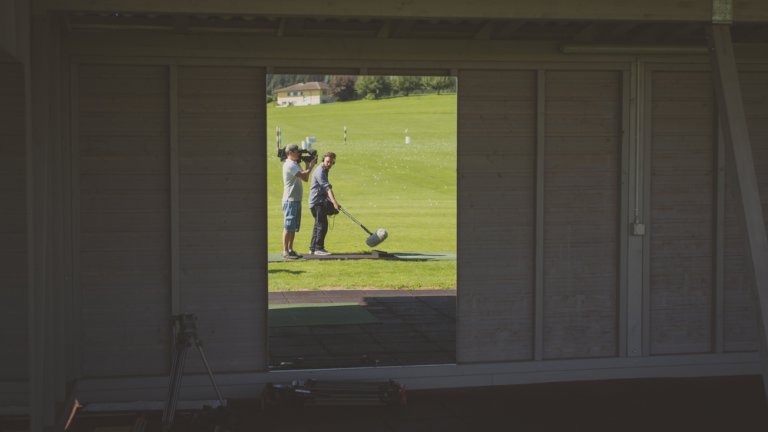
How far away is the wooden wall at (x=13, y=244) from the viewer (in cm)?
679

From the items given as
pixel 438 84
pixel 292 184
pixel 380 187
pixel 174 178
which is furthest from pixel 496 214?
pixel 438 84

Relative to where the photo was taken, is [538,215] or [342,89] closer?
[538,215]

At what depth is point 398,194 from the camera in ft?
91.0

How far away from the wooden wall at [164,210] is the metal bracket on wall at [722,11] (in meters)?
3.09

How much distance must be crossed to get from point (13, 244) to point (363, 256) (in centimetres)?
821

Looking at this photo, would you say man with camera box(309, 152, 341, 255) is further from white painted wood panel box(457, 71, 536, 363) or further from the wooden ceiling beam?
the wooden ceiling beam

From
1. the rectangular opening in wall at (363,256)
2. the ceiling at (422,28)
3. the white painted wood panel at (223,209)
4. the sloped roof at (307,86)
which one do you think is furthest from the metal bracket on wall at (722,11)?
the sloped roof at (307,86)

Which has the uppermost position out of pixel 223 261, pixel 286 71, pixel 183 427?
pixel 286 71

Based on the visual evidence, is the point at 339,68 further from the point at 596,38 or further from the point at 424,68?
the point at 596,38

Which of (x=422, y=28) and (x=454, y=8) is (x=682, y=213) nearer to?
(x=422, y=28)

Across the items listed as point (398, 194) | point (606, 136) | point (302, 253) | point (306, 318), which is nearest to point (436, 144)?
point (398, 194)

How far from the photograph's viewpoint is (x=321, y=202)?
14.4m

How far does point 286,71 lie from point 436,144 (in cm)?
3140

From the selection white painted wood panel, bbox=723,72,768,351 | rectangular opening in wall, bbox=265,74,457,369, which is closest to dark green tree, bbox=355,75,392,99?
rectangular opening in wall, bbox=265,74,457,369
